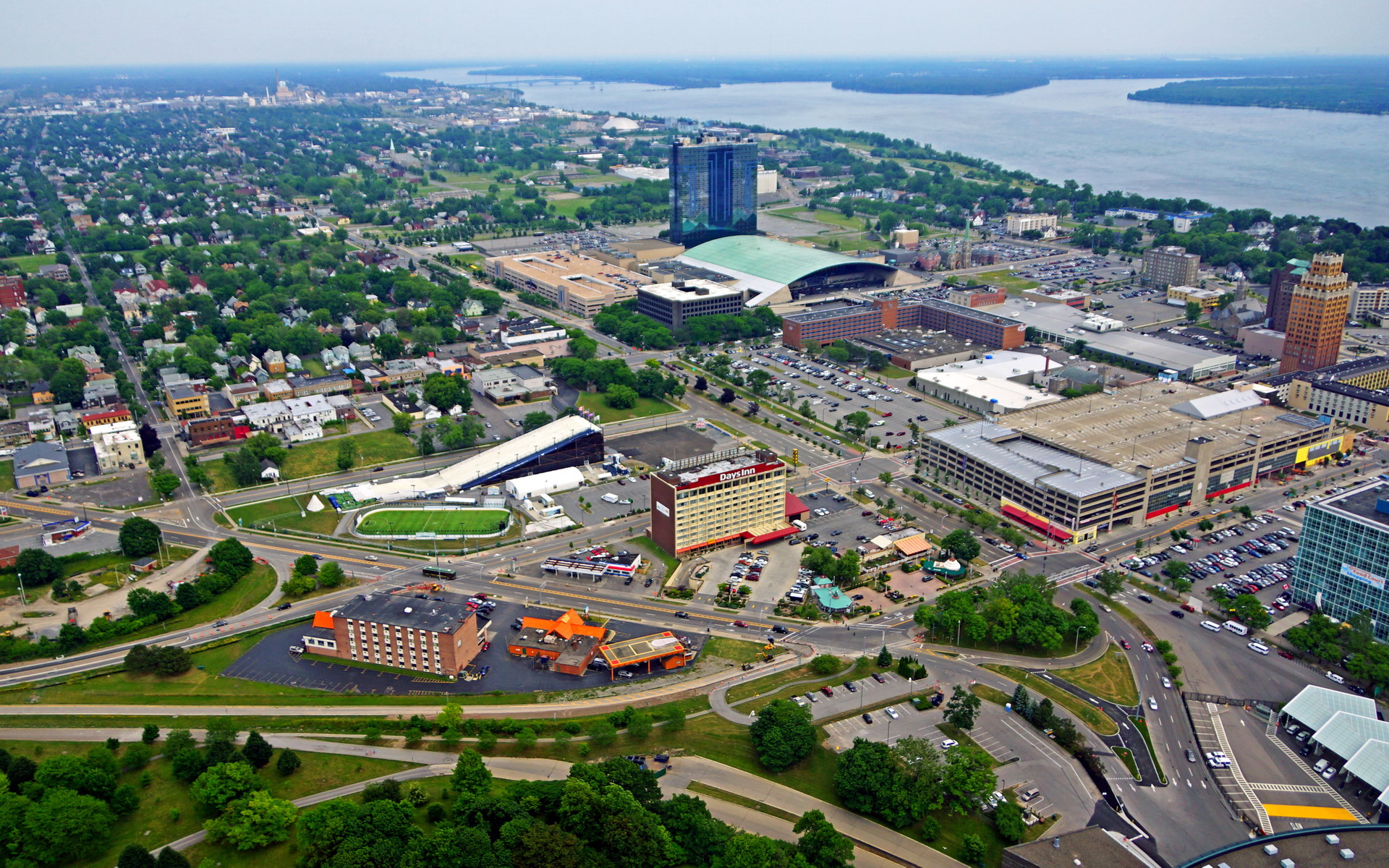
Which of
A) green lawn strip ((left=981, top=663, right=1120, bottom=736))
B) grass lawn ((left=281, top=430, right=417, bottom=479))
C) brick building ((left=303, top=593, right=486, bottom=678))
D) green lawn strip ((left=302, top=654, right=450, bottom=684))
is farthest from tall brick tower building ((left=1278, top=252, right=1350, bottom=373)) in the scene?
green lawn strip ((left=302, top=654, right=450, bottom=684))

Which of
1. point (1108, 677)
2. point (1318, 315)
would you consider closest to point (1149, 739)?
point (1108, 677)

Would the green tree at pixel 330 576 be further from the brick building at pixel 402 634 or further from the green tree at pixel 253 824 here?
the green tree at pixel 253 824

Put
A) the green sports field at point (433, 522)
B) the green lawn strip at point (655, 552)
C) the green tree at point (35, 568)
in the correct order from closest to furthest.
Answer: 1. the green tree at point (35, 568)
2. the green lawn strip at point (655, 552)
3. the green sports field at point (433, 522)

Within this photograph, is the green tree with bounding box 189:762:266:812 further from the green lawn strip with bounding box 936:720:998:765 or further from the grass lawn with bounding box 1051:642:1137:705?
the grass lawn with bounding box 1051:642:1137:705

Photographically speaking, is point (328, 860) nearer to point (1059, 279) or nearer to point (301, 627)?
point (301, 627)

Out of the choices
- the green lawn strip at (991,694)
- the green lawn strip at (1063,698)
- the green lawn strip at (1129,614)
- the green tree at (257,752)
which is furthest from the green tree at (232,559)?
the green lawn strip at (1129,614)

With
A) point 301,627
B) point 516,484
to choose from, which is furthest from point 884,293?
point 301,627

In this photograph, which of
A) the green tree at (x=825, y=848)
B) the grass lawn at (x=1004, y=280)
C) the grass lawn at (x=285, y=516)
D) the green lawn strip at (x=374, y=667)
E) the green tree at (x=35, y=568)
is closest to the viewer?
the green tree at (x=825, y=848)
